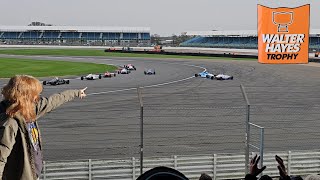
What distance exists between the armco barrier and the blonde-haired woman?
673 cm

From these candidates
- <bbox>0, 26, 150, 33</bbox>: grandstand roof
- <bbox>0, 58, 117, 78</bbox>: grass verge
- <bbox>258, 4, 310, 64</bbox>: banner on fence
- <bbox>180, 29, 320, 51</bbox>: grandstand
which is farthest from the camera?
<bbox>0, 26, 150, 33</bbox>: grandstand roof

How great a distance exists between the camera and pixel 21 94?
2.54 meters

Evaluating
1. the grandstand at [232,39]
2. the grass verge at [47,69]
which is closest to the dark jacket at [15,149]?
the grass verge at [47,69]

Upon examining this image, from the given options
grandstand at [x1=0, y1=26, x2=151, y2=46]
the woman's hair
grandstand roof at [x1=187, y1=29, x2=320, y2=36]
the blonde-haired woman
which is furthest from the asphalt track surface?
grandstand at [x1=0, y1=26, x2=151, y2=46]

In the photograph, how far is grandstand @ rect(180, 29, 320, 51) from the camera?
105m

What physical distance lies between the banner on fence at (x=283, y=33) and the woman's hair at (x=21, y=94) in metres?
7.80

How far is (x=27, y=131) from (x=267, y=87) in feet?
100

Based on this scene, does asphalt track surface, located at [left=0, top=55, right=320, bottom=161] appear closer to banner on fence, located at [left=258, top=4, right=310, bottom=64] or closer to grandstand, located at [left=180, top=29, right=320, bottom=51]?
banner on fence, located at [left=258, top=4, right=310, bottom=64]

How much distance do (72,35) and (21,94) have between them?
15659 cm

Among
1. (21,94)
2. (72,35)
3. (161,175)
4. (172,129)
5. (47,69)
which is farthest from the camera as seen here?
(72,35)

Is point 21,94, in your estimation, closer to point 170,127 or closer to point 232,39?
point 170,127

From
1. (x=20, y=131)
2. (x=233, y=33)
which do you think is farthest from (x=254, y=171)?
(x=233, y=33)

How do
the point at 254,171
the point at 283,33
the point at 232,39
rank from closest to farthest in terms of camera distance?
the point at 254,171, the point at 283,33, the point at 232,39

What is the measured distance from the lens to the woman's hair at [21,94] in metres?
2.53
